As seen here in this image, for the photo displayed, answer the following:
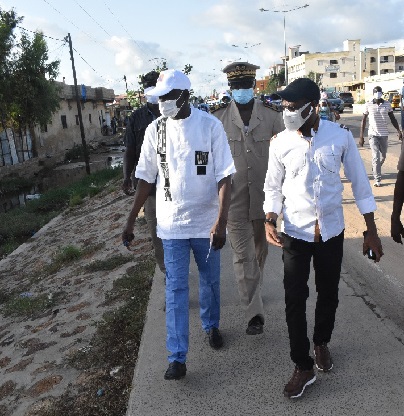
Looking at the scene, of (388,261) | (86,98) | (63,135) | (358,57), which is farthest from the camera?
(358,57)

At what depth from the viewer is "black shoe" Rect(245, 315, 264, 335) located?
354 cm

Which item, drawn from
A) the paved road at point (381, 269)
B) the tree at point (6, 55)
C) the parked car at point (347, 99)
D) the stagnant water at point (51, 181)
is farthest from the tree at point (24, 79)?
the parked car at point (347, 99)

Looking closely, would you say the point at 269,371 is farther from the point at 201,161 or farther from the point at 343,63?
the point at 343,63

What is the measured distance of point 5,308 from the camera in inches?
245

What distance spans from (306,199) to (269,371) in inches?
44.4

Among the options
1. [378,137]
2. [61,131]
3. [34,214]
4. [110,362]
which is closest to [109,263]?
[110,362]

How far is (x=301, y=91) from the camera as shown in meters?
2.67

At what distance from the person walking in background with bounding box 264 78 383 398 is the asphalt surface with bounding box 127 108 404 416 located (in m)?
0.17

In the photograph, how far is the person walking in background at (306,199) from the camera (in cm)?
270

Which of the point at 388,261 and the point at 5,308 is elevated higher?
the point at 388,261

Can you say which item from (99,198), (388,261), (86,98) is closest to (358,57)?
(86,98)

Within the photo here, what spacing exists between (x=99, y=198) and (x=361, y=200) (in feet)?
40.5

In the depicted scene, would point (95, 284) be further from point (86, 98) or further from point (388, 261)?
point (86, 98)

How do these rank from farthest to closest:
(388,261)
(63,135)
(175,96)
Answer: (63,135) → (388,261) → (175,96)
